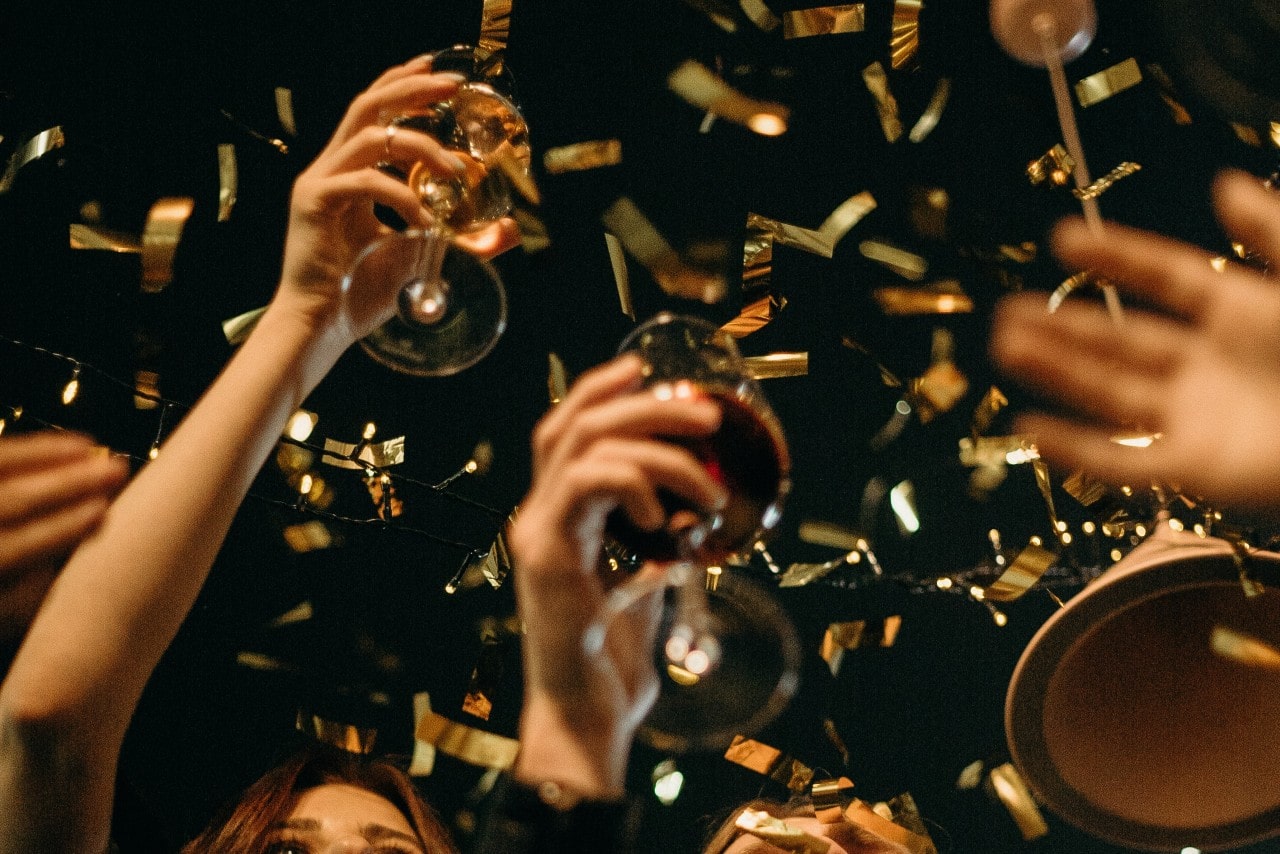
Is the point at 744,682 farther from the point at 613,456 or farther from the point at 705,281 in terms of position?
the point at 705,281

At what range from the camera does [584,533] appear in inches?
35.6

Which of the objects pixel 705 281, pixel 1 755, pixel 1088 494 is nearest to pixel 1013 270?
pixel 705 281

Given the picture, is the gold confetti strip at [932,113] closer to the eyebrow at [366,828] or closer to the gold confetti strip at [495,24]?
the gold confetti strip at [495,24]

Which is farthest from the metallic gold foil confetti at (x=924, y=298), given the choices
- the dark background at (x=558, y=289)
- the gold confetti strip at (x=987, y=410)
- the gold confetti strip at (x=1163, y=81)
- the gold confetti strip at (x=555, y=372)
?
the gold confetti strip at (x=555, y=372)

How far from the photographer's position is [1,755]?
1.07 meters

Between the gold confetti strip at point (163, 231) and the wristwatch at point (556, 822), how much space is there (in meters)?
1.55

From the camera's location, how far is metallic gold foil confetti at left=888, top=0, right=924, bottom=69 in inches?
86.6

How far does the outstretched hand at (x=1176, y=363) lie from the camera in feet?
3.02

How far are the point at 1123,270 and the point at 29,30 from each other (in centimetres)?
253

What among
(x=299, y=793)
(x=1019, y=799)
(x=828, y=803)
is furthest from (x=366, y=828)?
(x=1019, y=799)

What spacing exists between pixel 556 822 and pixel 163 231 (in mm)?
2020

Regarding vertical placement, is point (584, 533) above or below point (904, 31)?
below

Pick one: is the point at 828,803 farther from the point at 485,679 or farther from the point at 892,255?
the point at 892,255

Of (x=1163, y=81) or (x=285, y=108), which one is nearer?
(x=1163, y=81)
